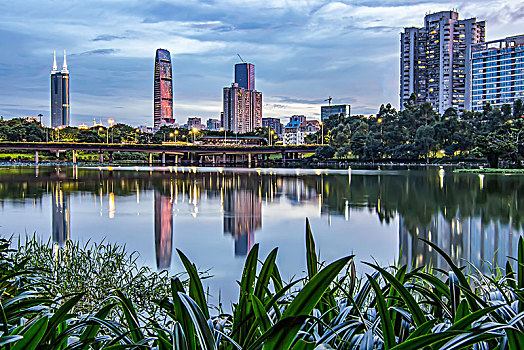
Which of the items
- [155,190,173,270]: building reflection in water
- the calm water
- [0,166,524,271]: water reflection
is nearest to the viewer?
[155,190,173,270]: building reflection in water

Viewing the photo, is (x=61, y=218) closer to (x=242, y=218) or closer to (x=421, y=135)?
(x=242, y=218)

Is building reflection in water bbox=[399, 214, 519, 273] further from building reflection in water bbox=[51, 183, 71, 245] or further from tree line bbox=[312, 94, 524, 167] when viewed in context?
tree line bbox=[312, 94, 524, 167]

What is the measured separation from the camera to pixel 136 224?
15.8 meters

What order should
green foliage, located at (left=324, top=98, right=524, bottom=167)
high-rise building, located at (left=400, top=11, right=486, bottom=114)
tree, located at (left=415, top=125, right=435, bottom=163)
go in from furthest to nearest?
1. high-rise building, located at (left=400, top=11, right=486, bottom=114)
2. green foliage, located at (left=324, top=98, right=524, bottom=167)
3. tree, located at (left=415, top=125, right=435, bottom=163)

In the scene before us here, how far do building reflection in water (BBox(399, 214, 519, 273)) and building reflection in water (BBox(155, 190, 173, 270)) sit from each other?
4.84 m

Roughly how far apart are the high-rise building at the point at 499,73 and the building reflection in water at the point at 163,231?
16331 centimetres

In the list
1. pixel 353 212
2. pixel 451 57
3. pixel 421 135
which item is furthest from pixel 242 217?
pixel 451 57

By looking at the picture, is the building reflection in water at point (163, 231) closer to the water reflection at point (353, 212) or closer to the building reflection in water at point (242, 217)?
the water reflection at point (353, 212)

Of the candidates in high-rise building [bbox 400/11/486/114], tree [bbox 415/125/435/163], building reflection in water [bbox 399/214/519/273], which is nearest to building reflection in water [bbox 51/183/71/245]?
building reflection in water [bbox 399/214/519/273]

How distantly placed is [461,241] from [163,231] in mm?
8232

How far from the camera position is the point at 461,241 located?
12.4 m

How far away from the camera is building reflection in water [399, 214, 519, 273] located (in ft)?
33.2

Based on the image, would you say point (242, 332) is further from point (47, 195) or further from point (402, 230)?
point (47, 195)

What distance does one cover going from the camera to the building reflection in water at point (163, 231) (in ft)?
34.1
